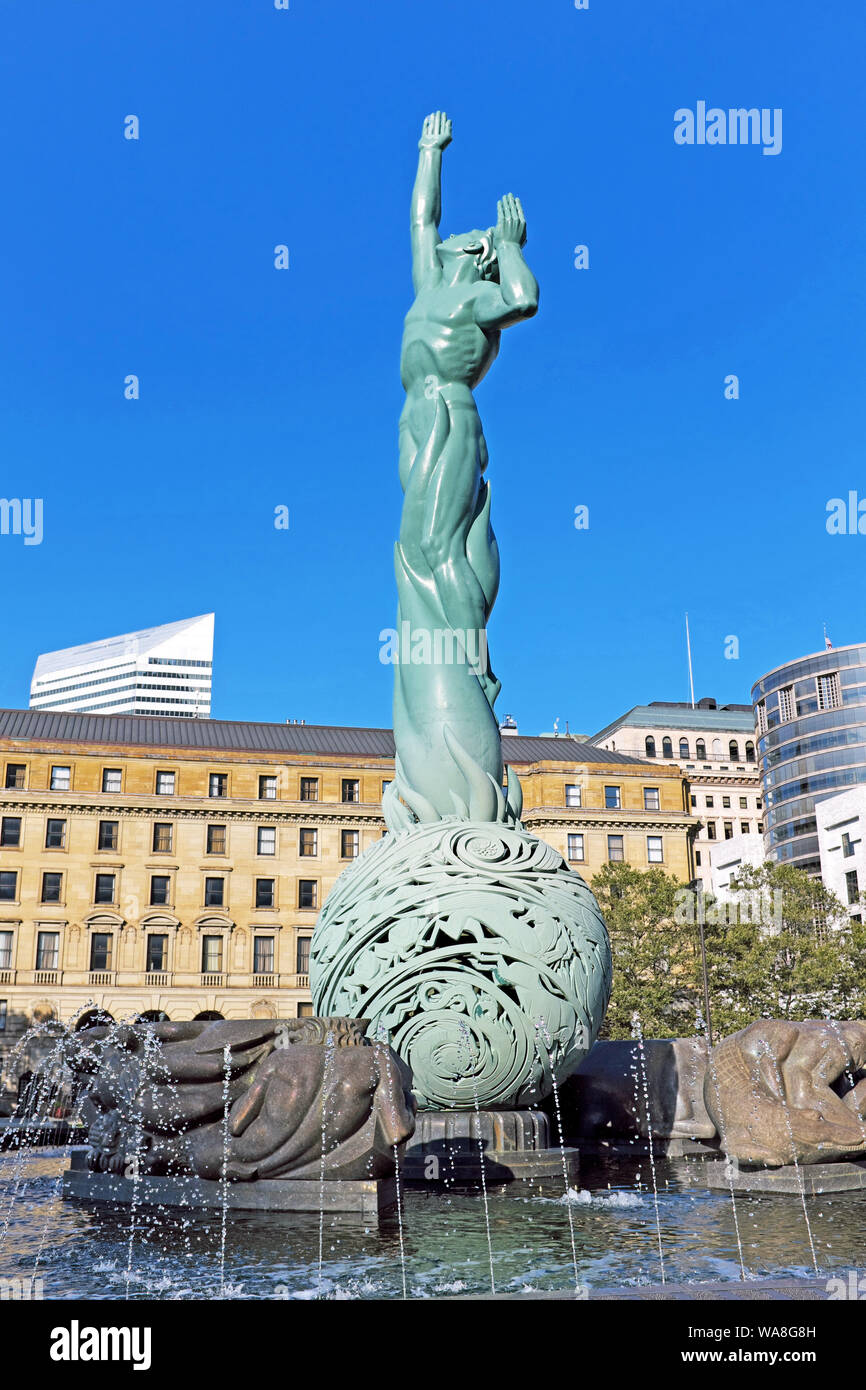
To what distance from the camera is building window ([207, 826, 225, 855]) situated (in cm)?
5969

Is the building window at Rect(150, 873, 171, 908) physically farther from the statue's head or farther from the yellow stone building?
the statue's head

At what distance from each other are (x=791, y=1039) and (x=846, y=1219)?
3.00 metres

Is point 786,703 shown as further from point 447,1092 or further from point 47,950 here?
point 447,1092

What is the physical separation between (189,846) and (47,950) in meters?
8.19

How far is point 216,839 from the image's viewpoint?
59.9 meters

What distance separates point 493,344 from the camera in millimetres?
16203

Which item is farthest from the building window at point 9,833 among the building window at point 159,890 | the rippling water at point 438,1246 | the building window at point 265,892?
the rippling water at point 438,1246

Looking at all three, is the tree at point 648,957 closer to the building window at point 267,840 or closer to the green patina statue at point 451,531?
the building window at point 267,840

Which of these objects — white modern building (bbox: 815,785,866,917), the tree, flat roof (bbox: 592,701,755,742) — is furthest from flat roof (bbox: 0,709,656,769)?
flat roof (bbox: 592,701,755,742)

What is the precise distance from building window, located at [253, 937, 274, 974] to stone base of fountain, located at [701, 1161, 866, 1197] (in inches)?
1922

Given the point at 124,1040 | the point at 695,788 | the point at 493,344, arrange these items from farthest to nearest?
the point at 695,788 < the point at 493,344 < the point at 124,1040

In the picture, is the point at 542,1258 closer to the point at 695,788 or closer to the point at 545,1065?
the point at 545,1065

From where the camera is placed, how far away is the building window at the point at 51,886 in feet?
188
